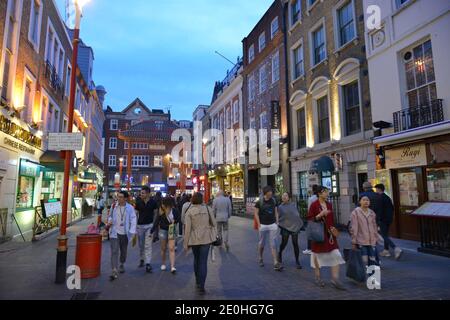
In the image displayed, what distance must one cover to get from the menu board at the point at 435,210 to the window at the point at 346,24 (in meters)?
8.76

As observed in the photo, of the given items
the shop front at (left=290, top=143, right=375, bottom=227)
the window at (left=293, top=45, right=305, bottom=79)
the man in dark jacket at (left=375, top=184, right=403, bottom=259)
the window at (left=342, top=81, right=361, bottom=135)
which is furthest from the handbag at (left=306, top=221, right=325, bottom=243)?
the window at (left=293, top=45, right=305, bottom=79)

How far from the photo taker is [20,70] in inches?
478

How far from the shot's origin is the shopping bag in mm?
5891

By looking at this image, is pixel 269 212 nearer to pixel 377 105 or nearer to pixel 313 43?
pixel 377 105

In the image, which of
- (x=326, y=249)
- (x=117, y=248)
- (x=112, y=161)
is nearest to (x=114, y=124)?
(x=112, y=161)

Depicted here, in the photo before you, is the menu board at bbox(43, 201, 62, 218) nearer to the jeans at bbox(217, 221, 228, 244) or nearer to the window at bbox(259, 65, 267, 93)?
the jeans at bbox(217, 221, 228, 244)

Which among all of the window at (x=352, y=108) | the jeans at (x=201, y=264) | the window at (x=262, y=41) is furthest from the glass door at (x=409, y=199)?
the window at (x=262, y=41)

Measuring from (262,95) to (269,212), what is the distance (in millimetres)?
17401

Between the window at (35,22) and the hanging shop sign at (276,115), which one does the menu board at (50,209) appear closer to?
the window at (35,22)

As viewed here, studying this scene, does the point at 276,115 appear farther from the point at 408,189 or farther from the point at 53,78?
the point at 53,78

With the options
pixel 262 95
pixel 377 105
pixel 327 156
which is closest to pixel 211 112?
pixel 262 95

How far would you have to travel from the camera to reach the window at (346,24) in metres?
14.8

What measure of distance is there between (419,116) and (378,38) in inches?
152

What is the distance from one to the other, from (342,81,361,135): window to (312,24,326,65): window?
282 cm
